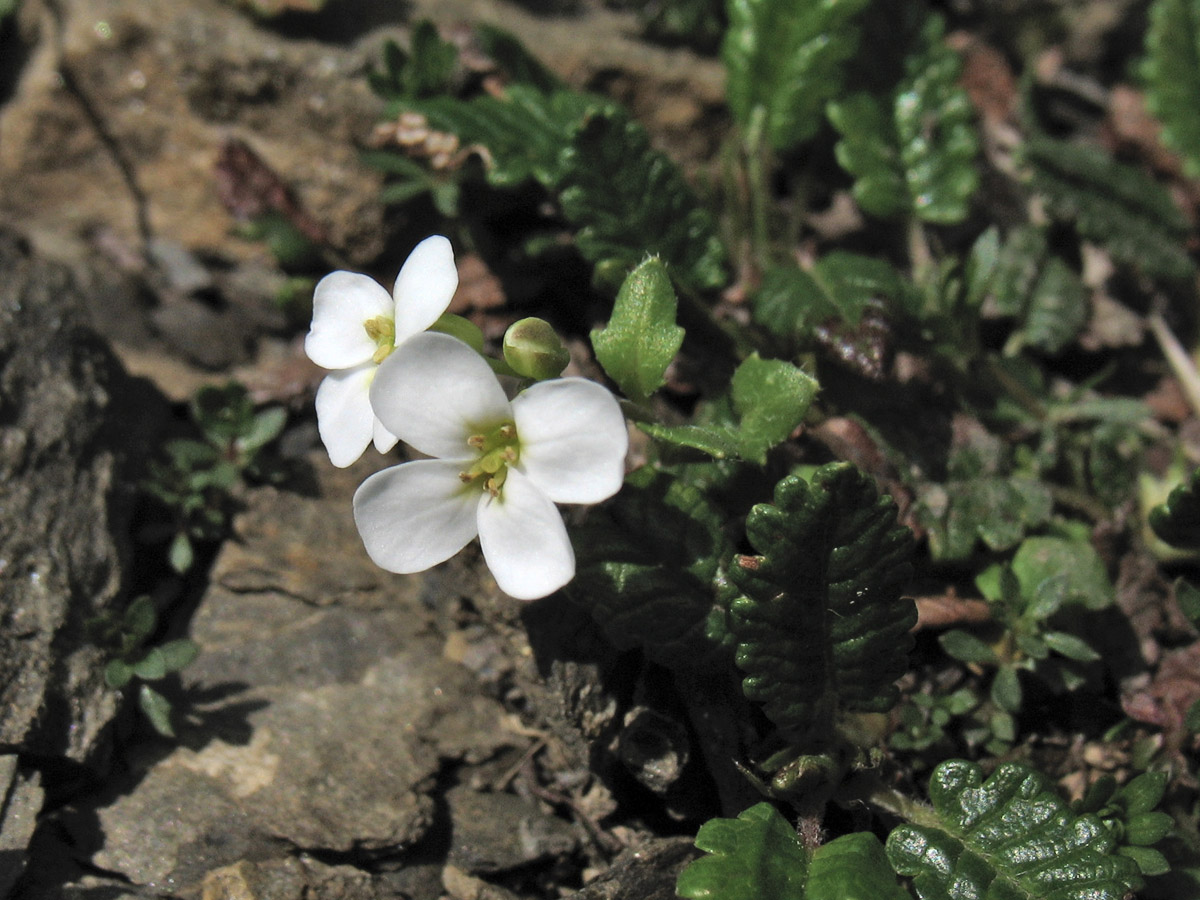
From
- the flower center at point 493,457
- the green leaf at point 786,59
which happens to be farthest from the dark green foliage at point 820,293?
the flower center at point 493,457

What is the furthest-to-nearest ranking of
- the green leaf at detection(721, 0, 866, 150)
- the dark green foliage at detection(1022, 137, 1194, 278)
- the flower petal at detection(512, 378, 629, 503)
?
the dark green foliage at detection(1022, 137, 1194, 278) → the green leaf at detection(721, 0, 866, 150) → the flower petal at detection(512, 378, 629, 503)

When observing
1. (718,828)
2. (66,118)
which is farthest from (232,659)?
Answer: (66,118)

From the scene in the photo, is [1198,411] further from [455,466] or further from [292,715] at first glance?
[292,715]

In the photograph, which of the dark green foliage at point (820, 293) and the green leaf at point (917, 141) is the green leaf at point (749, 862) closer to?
the dark green foliage at point (820, 293)

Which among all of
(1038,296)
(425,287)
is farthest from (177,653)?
(1038,296)

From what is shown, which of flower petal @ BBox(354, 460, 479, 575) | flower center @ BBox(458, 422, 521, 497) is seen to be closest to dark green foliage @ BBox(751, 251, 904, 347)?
flower center @ BBox(458, 422, 521, 497)

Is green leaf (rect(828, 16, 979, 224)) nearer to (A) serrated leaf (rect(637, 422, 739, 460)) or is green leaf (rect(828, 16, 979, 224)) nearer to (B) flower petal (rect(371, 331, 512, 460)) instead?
(A) serrated leaf (rect(637, 422, 739, 460))
